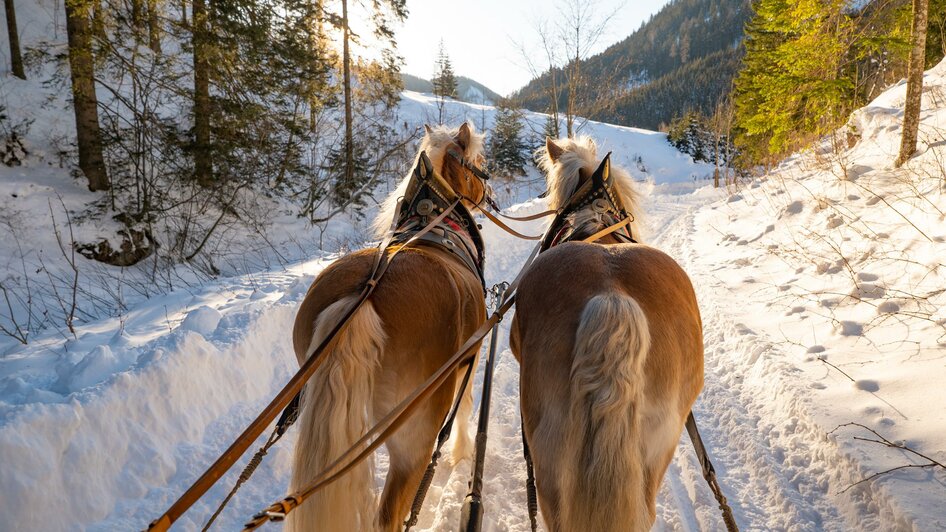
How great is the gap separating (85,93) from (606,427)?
11.1 m

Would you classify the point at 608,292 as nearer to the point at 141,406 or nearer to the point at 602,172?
the point at 602,172

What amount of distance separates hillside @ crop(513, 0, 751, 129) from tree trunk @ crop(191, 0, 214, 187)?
35756mm

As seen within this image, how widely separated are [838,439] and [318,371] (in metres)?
2.88

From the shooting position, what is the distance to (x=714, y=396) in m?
3.36

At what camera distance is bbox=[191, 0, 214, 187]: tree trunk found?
8.30 meters

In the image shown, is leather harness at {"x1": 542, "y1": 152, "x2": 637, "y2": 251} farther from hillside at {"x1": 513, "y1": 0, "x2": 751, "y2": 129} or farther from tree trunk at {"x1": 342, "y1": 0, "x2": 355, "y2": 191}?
hillside at {"x1": 513, "y1": 0, "x2": 751, "y2": 129}

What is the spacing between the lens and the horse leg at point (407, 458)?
6.52ft

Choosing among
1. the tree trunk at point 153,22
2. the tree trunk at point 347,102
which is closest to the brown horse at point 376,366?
the tree trunk at point 153,22

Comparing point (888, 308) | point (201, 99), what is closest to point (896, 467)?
point (888, 308)

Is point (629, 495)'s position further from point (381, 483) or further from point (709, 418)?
point (709, 418)

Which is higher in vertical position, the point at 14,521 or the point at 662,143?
the point at 662,143

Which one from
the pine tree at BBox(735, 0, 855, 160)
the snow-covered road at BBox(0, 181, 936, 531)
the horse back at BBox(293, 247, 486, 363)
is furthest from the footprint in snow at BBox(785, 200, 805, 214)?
the horse back at BBox(293, 247, 486, 363)

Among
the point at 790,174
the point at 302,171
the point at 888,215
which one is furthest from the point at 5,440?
the point at 790,174

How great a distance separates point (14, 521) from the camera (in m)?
1.98
